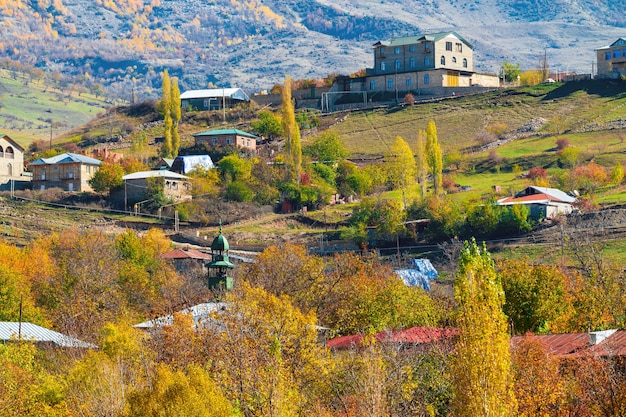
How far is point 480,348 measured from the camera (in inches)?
1404

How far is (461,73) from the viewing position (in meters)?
144

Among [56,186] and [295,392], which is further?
[56,186]

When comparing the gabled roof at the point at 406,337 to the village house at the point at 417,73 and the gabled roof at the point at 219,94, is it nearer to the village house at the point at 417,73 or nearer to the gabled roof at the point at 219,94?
the village house at the point at 417,73

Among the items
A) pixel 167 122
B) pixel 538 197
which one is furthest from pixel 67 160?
pixel 538 197

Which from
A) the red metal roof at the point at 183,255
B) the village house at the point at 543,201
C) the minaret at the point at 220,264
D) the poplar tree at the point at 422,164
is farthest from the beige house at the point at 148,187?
the minaret at the point at 220,264

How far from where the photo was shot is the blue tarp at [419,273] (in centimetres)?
8212

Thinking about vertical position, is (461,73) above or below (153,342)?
above

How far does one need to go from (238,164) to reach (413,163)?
1569 centimetres

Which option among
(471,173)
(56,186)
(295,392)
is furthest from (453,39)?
(295,392)

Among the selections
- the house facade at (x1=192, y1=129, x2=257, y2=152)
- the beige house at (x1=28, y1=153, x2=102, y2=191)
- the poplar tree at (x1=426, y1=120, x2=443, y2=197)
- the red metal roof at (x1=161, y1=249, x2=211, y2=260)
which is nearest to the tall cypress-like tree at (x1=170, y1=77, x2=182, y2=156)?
the house facade at (x1=192, y1=129, x2=257, y2=152)

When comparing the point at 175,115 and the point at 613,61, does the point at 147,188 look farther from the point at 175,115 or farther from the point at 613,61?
the point at 613,61

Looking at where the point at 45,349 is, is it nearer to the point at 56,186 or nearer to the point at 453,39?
the point at 56,186

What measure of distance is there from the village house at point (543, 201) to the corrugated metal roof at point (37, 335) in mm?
42574

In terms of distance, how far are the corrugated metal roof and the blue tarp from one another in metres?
24.6
